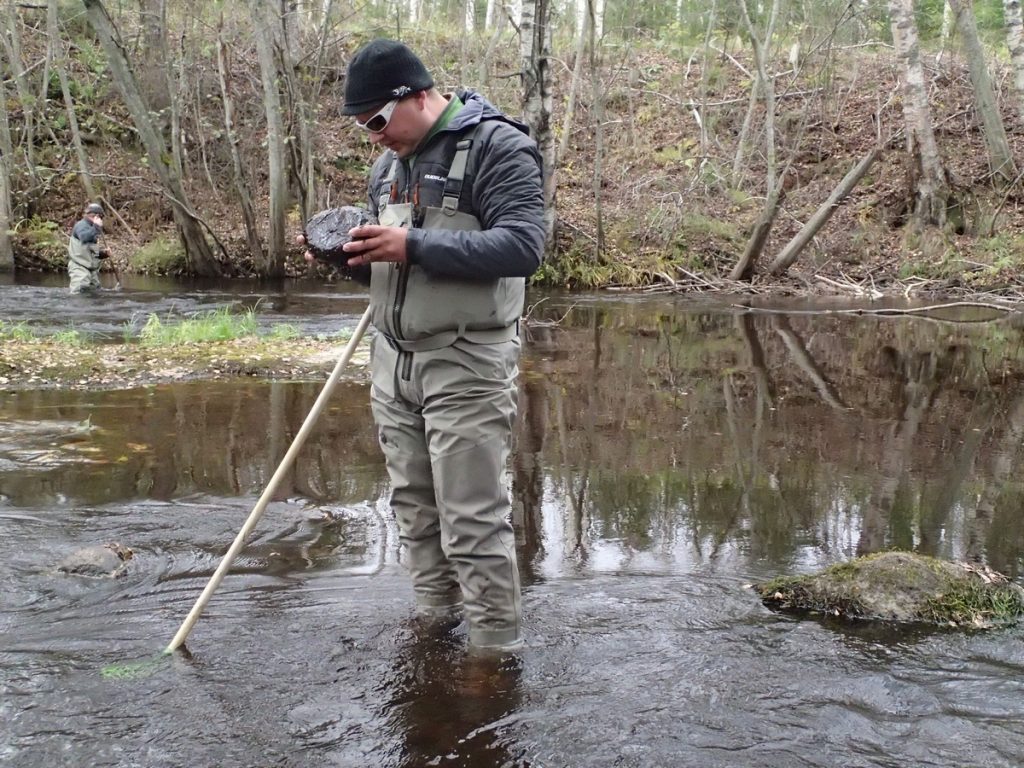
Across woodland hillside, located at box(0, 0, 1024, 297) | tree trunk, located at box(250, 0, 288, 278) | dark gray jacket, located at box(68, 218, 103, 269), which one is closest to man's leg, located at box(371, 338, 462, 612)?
woodland hillside, located at box(0, 0, 1024, 297)

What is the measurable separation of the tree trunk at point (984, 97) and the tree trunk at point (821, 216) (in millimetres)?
3561

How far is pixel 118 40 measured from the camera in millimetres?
15562

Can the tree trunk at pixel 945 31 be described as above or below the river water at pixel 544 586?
above

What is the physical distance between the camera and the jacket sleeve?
283cm

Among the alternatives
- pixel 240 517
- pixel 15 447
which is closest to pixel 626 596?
pixel 240 517

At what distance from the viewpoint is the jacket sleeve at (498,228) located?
2826mm

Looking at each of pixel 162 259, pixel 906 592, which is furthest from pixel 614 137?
pixel 906 592

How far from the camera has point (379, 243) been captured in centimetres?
282

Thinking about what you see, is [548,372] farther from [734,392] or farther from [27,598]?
[27,598]

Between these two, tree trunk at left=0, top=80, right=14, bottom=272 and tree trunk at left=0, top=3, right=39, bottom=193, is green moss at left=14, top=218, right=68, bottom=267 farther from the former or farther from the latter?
tree trunk at left=0, top=3, right=39, bottom=193

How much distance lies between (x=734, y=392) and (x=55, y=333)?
8070mm

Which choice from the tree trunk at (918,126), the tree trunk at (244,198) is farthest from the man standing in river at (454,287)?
the tree trunk at (918,126)

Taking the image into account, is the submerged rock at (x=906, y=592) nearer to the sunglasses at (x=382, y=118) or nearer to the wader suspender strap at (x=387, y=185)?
the wader suspender strap at (x=387, y=185)

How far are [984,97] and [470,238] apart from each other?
1933cm
